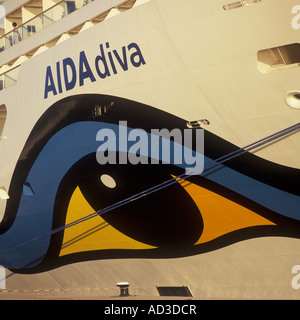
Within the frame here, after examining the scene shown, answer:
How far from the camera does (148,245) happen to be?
1005cm

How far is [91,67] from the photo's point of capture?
10406 millimetres

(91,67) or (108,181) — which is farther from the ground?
(91,67)

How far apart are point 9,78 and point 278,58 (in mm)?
6307

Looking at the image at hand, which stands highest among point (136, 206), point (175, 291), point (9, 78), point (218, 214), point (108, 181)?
point (9, 78)

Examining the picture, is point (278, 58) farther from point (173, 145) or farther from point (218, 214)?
point (218, 214)

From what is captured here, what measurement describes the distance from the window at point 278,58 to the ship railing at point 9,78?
18.6ft

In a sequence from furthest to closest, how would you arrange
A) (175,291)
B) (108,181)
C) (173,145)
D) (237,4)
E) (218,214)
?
(108,181), (175,291), (173,145), (218,214), (237,4)

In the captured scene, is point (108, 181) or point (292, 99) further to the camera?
point (108, 181)

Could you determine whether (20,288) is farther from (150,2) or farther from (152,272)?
(150,2)

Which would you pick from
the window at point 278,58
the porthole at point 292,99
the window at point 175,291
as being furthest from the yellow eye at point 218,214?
the window at point 278,58

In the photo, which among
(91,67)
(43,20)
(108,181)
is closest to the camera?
(108,181)

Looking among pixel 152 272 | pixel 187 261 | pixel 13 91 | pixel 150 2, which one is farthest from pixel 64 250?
pixel 150 2

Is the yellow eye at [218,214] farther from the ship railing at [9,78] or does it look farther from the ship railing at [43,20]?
the ship railing at [9,78]

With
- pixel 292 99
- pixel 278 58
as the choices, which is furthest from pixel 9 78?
pixel 292 99
